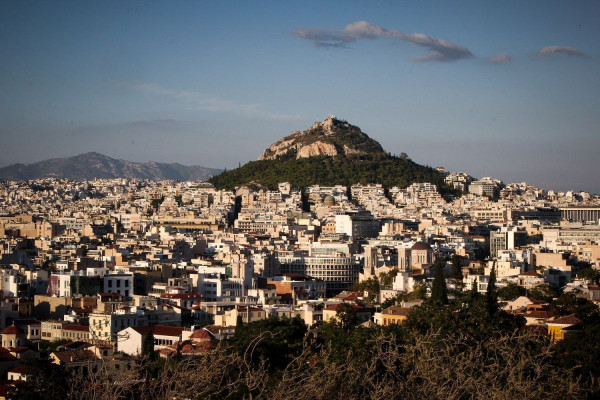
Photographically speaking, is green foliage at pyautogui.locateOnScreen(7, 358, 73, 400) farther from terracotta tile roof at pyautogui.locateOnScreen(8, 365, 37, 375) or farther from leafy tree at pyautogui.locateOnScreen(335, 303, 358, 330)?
leafy tree at pyautogui.locateOnScreen(335, 303, 358, 330)

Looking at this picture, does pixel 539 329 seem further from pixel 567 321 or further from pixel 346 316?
pixel 346 316

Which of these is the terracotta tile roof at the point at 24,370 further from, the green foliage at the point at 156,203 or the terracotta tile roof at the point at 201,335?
the green foliage at the point at 156,203

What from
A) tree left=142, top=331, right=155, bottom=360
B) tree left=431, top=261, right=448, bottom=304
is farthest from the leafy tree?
tree left=142, top=331, right=155, bottom=360

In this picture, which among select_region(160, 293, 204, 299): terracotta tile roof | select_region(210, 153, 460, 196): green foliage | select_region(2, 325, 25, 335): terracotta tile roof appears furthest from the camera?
select_region(210, 153, 460, 196): green foliage

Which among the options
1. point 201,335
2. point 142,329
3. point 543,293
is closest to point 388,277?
point 543,293

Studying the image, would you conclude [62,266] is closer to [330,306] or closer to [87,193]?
[330,306]

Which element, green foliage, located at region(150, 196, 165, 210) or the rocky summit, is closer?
green foliage, located at region(150, 196, 165, 210)

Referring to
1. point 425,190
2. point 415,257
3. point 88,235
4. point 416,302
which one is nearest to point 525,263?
point 415,257
